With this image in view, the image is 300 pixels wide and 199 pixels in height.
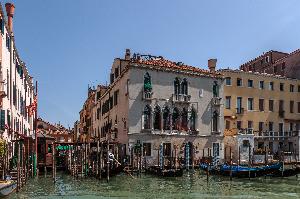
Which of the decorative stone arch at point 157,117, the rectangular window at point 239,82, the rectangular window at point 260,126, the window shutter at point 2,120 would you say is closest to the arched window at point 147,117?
the decorative stone arch at point 157,117

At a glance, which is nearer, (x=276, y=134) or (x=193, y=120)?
(x=193, y=120)

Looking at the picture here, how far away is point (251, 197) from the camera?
650 inches

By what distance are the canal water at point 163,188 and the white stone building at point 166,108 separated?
201 inches

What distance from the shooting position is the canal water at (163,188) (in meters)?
16.9

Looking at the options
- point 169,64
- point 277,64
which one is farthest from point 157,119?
point 277,64

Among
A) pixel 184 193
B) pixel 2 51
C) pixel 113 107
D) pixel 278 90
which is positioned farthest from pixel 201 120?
pixel 2 51

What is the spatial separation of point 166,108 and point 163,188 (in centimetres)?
1101

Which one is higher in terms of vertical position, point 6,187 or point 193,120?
point 193,120

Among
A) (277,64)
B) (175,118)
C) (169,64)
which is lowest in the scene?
(175,118)

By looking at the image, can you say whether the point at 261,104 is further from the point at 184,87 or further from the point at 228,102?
the point at 184,87

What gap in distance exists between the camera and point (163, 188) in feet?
62.2

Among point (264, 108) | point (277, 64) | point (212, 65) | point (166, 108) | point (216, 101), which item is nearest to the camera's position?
point (166, 108)

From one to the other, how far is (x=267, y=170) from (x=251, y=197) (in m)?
7.82

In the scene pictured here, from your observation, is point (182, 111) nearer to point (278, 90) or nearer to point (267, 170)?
point (267, 170)
